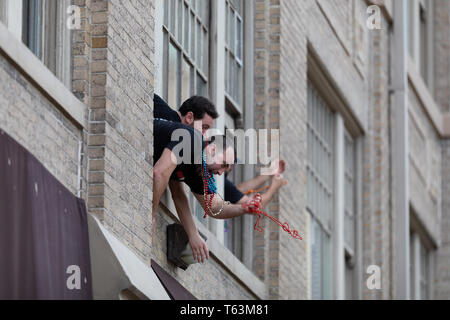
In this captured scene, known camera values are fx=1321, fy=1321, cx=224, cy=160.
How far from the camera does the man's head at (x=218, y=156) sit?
35.5 feet

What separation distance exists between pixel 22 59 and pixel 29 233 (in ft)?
4.00

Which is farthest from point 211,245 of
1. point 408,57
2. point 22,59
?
point 408,57

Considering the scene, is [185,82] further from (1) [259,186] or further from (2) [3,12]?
(2) [3,12]

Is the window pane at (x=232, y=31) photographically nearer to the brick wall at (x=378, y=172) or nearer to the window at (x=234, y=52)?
the window at (x=234, y=52)

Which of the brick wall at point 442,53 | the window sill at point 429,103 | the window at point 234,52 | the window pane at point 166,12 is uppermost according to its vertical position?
the brick wall at point 442,53

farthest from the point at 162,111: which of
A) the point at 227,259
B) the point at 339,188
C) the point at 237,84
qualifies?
the point at 339,188

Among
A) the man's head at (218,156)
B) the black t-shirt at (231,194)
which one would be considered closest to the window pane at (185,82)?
the black t-shirt at (231,194)

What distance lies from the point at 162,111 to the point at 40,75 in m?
2.41

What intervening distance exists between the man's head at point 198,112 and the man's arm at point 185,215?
547 mm

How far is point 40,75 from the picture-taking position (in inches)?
364

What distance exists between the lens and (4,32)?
8.74 m

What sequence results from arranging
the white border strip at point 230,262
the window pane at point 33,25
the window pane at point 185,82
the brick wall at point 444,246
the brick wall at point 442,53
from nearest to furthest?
the window pane at point 33,25 → the white border strip at point 230,262 → the window pane at point 185,82 → the brick wall at point 444,246 → the brick wall at point 442,53

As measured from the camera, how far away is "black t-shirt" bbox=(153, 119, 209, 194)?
10.9m
